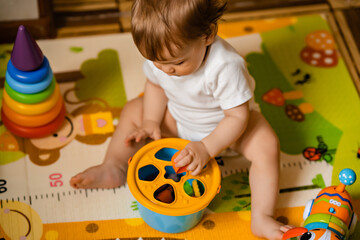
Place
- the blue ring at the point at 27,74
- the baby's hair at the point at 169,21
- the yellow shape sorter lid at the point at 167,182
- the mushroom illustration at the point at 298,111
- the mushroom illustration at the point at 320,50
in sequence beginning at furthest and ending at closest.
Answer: the mushroom illustration at the point at 320,50 < the mushroom illustration at the point at 298,111 < the blue ring at the point at 27,74 < the yellow shape sorter lid at the point at 167,182 < the baby's hair at the point at 169,21

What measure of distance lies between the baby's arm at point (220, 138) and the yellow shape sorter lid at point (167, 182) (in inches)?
1.3

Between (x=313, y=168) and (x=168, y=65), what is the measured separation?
1.53 ft

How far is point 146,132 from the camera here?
1.08 metres

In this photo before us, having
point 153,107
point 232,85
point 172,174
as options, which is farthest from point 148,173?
point 232,85

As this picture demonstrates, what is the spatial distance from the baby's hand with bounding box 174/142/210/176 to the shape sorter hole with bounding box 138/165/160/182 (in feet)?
0.31

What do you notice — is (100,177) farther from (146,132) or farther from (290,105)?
(290,105)

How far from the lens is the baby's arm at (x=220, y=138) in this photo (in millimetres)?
975

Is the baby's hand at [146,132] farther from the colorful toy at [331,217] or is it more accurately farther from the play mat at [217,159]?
the colorful toy at [331,217]

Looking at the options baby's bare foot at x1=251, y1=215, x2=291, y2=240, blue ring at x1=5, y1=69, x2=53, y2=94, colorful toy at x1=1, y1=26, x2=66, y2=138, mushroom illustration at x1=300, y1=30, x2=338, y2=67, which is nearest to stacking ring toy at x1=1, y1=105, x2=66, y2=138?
colorful toy at x1=1, y1=26, x2=66, y2=138

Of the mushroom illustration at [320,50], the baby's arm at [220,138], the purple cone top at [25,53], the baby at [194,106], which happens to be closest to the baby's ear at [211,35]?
the baby at [194,106]

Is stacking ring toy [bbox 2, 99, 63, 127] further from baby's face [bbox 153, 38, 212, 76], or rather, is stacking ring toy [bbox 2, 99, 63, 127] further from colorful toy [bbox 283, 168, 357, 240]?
colorful toy [bbox 283, 168, 357, 240]

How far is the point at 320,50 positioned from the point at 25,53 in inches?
31.8

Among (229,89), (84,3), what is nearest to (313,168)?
(229,89)

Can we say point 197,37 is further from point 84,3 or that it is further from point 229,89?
point 84,3
